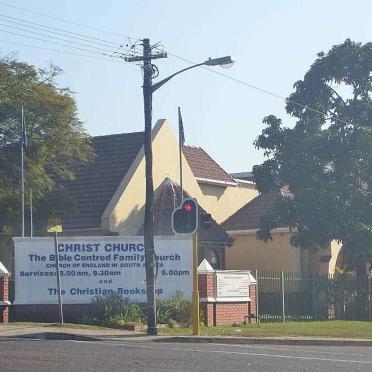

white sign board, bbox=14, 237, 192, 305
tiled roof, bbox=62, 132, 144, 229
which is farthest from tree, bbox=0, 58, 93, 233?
white sign board, bbox=14, 237, 192, 305

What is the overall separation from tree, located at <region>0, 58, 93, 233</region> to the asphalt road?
13929 mm

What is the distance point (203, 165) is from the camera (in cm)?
4469

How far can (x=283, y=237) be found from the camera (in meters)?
41.4

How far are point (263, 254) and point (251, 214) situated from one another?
2271mm

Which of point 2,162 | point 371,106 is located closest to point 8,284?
point 2,162

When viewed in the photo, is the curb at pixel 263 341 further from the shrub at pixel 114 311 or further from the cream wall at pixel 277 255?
the cream wall at pixel 277 255

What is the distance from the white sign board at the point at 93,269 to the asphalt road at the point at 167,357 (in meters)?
7.07

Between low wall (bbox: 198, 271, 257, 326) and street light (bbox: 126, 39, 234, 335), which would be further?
low wall (bbox: 198, 271, 257, 326)

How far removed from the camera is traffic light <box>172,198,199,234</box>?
884 inches

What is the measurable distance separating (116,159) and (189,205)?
53.2 feet

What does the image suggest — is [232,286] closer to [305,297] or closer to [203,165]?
[305,297]

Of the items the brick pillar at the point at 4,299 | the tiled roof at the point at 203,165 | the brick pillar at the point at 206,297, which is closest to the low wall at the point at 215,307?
the brick pillar at the point at 206,297

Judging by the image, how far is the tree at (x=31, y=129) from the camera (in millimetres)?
32719

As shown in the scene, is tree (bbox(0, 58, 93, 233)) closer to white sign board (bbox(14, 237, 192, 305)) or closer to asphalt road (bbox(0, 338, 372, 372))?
white sign board (bbox(14, 237, 192, 305))
